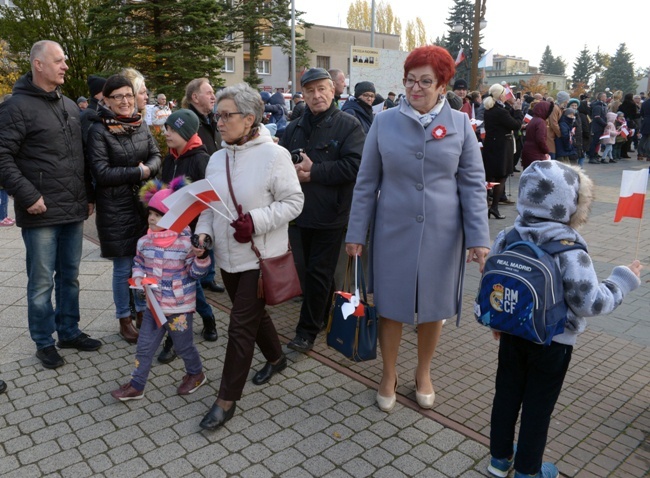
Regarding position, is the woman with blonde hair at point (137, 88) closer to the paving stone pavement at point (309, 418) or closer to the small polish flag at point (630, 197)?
the paving stone pavement at point (309, 418)

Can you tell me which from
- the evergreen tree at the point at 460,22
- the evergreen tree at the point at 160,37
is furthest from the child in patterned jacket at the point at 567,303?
the evergreen tree at the point at 460,22

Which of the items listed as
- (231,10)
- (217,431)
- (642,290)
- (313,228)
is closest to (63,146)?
(313,228)

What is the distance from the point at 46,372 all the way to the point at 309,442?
7.00ft

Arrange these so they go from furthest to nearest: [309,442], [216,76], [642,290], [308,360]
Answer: [216,76] → [642,290] → [308,360] → [309,442]

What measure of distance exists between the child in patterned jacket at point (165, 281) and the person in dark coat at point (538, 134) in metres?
7.93

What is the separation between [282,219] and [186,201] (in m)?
0.58

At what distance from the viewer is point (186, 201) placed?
3.46 meters

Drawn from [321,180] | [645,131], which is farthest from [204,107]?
[645,131]

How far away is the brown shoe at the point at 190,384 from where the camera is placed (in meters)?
3.91

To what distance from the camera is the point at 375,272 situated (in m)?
3.70

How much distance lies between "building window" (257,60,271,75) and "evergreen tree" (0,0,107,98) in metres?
35.4

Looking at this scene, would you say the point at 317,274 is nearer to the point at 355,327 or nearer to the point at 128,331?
the point at 355,327

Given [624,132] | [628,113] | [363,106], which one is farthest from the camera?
[628,113]

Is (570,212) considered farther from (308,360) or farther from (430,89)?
(308,360)
